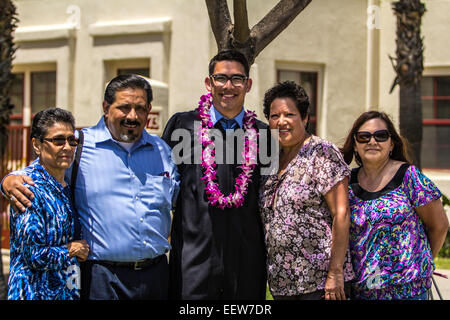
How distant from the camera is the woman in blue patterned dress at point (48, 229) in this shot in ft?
9.82

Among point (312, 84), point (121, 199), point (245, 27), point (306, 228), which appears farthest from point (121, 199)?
point (312, 84)

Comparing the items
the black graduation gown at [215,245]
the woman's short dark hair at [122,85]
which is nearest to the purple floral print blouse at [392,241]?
the black graduation gown at [215,245]

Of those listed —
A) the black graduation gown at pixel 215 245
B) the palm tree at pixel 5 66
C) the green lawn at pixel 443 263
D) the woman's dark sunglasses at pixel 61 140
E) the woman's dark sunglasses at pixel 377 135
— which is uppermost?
the palm tree at pixel 5 66

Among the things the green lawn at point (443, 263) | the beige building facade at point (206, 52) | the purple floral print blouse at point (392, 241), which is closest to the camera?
the purple floral print blouse at point (392, 241)

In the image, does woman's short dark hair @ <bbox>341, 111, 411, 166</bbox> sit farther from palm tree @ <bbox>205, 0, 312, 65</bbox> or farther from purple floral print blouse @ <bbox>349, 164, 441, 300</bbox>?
palm tree @ <bbox>205, 0, 312, 65</bbox>

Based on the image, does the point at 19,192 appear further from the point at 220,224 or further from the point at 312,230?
the point at 312,230

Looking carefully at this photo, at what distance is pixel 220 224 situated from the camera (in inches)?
140

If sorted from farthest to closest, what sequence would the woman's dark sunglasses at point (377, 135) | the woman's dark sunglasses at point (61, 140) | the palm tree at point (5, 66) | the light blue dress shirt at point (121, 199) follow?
the palm tree at point (5, 66) < the woman's dark sunglasses at point (377, 135) < the light blue dress shirt at point (121, 199) < the woman's dark sunglasses at point (61, 140)

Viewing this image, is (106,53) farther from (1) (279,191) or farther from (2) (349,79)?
(1) (279,191)

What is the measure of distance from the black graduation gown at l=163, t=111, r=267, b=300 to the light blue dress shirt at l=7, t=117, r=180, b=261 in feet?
0.44

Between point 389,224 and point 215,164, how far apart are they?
1201mm

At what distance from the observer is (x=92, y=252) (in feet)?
11.0

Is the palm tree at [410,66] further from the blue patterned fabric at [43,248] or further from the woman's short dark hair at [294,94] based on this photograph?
the blue patterned fabric at [43,248]

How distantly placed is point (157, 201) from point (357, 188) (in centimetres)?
135
